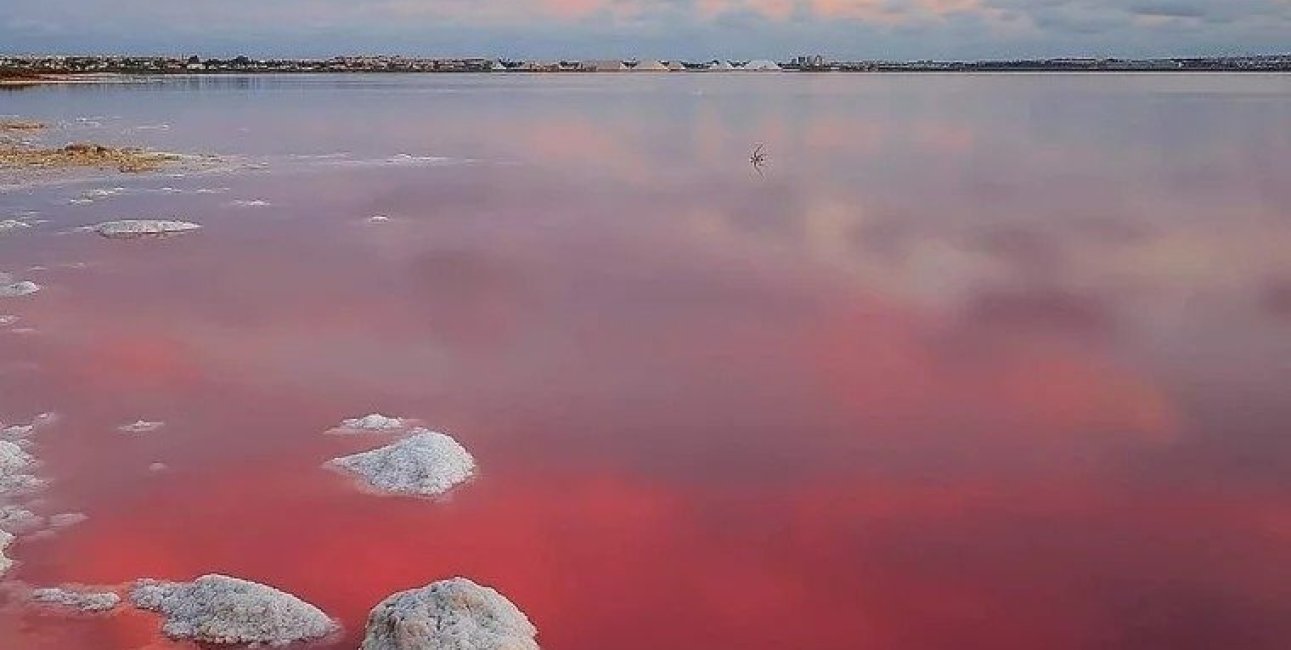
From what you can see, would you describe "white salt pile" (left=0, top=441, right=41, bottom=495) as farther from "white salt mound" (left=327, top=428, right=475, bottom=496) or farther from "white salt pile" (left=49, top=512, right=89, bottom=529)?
"white salt mound" (left=327, top=428, right=475, bottom=496)

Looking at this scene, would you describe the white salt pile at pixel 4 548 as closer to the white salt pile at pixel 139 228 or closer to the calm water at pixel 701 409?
the calm water at pixel 701 409

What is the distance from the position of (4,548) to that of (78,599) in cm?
84

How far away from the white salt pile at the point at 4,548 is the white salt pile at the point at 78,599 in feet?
1.17

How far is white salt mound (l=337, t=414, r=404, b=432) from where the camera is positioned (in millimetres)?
8773

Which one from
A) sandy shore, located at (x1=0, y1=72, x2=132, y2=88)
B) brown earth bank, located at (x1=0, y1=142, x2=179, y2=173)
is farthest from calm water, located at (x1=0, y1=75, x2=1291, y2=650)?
sandy shore, located at (x1=0, y1=72, x2=132, y2=88)

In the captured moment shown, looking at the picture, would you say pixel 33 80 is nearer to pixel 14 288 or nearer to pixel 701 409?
pixel 14 288

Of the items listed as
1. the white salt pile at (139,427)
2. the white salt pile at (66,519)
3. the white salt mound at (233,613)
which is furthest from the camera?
the white salt pile at (139,427)

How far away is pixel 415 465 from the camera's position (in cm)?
787

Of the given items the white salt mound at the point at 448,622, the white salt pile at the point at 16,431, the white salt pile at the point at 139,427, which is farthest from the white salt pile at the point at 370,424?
the white salt mound at the point at 448,622

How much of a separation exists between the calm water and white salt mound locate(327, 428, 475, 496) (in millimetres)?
199

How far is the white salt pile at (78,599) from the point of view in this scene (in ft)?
19.6

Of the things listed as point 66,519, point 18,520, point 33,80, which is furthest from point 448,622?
point 33,80

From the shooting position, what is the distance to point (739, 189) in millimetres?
24953

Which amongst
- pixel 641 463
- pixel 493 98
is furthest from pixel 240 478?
pixel 493 98
